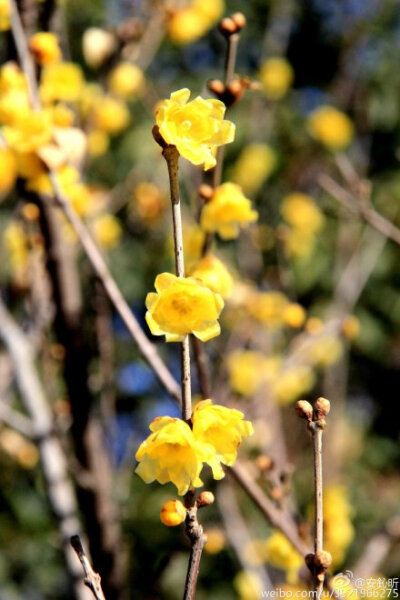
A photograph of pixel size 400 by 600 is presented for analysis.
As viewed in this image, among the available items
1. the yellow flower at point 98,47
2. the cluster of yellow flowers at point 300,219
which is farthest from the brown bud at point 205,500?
the cluster of yellow flowers at point 300,219

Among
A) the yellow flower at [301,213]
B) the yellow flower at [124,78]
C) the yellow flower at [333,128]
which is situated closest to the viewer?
the yellow flower at [124,78]

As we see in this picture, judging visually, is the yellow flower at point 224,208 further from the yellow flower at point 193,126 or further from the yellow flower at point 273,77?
the yellow flower at point 273,77

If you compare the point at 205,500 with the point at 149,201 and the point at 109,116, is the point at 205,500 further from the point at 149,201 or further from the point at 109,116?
the point at 149,201

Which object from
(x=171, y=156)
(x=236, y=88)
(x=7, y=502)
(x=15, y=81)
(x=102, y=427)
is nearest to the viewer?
(x=171, y=156)

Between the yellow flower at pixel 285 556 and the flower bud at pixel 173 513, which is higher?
the flower bud at pixel 173 513

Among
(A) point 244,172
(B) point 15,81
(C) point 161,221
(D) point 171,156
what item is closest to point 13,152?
(B) point 15,81

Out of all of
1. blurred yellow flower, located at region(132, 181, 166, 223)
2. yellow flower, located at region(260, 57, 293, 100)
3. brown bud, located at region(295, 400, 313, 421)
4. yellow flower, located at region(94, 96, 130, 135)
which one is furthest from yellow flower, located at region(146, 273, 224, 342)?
yellow flower, located at region(260, 57, 293, 100)

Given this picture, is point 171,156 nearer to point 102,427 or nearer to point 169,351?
point 102,427
